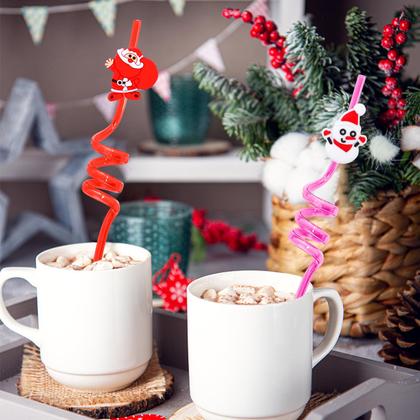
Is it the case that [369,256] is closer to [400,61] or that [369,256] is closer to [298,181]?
[298,181]

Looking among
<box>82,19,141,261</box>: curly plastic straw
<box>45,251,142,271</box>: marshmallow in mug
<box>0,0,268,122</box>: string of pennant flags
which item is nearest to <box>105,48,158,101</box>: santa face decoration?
<box>82,19,141,261</box>: curly plastic straw

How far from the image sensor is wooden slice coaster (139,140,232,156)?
4.67 feet

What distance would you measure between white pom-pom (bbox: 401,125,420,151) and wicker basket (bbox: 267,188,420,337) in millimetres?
65

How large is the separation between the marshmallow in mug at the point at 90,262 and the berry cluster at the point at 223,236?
65cm

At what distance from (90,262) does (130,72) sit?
17cm

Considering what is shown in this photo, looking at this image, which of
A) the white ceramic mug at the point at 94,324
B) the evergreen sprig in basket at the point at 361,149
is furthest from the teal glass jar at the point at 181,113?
the white ceramic mug at the point at 94,324

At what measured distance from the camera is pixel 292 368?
59cm

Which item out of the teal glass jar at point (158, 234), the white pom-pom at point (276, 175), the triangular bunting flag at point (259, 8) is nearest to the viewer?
the white pom-pom at point (276, 175)

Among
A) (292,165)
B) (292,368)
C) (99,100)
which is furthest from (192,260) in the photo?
(292,368)

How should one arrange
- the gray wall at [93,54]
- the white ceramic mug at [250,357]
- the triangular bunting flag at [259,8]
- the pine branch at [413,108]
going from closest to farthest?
the white ceramic mug at [250,357] < the pine branch at [413,108] < the triangular bunting flag at [259,8] < the gray wall at [93,54]

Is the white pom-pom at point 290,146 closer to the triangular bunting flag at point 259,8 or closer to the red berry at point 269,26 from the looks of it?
the red berry at point 269,26

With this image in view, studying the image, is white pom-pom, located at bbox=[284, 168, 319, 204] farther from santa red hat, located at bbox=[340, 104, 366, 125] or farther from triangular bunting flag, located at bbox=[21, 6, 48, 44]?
triangular bunting flag, located at bbox=[21, 6, 48, 44]

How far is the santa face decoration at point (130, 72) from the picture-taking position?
26.0 inches

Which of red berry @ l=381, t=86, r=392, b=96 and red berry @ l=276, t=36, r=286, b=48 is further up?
red berry @ l=276, t=36, r=286, b=48
